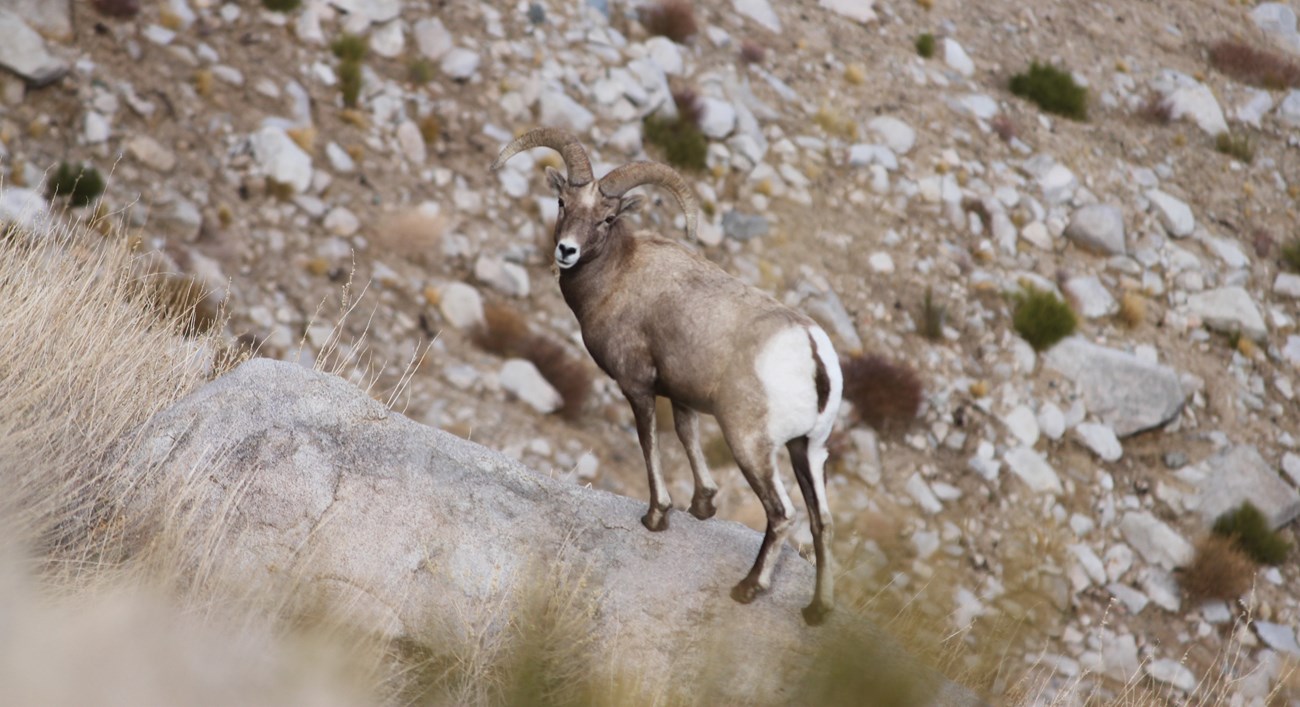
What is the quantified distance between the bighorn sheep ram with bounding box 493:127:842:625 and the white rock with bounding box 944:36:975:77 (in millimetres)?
12671

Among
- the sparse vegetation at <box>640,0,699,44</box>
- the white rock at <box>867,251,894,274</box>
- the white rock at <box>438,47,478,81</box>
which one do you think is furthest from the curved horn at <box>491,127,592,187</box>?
the sparse vegetation at <box>640,0,699,44</box>

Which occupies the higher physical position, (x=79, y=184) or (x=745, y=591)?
(x=745, y=591)

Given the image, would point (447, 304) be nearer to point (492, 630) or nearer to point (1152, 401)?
point (492, 630)

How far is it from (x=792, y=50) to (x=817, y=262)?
14.7 feet

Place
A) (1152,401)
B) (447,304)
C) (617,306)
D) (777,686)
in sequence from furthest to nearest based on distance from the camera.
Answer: (1152,401)
(447,304)
(617,306)
(777,686)

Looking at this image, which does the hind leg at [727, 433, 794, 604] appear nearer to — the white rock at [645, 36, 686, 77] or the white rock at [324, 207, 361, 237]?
the white rock at [324, 207, 361, 237]

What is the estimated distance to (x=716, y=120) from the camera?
15258 millimetres

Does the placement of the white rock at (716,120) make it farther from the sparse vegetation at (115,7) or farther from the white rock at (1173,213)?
the sparse vegetation at (115,7)

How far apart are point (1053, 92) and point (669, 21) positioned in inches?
255

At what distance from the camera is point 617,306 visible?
660cm

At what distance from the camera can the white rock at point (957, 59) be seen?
17953 millimetres

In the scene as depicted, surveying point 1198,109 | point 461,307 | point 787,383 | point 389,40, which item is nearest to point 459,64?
point 389,40

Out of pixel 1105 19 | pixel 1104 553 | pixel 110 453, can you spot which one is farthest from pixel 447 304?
pixel 1105 19

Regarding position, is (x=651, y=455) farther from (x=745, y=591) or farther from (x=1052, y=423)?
(x=1052, y=423)
